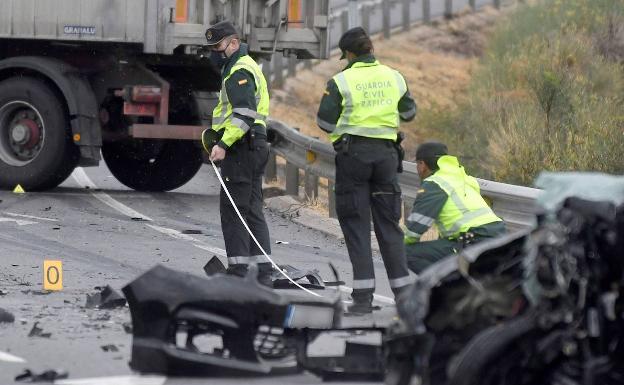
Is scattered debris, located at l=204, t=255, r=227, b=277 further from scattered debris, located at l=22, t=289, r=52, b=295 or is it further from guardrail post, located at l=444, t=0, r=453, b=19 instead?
guardrail post, located at l=444, t=0, r=453, b=19

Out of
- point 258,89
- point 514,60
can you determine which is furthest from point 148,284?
point 514,60

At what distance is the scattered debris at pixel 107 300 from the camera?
9.84 metres

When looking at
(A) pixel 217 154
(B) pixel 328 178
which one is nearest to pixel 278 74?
(B) pixel 328 178

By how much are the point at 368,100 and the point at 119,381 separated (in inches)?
122

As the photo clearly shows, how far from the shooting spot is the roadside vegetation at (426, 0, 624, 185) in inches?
723

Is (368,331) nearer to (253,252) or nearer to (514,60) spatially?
(253,252)

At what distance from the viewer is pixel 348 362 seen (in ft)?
24.1

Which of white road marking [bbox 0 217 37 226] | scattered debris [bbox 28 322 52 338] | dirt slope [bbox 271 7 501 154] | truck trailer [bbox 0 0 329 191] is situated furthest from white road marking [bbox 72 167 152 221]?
dirt slope [bbox 271 7 501 154]

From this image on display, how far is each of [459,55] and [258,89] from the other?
90.4ft

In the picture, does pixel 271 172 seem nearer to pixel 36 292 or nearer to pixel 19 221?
pixel 19 221

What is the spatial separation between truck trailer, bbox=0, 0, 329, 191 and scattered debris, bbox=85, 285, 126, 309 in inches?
236

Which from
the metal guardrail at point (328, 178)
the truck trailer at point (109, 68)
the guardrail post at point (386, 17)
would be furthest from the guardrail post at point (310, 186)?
the guardrail post at point (386, 17)

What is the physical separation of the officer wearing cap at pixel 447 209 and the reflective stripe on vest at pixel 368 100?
1.01 ft

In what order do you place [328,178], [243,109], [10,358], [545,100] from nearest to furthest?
[10,358], [243,109], [328,178], [545,100]
